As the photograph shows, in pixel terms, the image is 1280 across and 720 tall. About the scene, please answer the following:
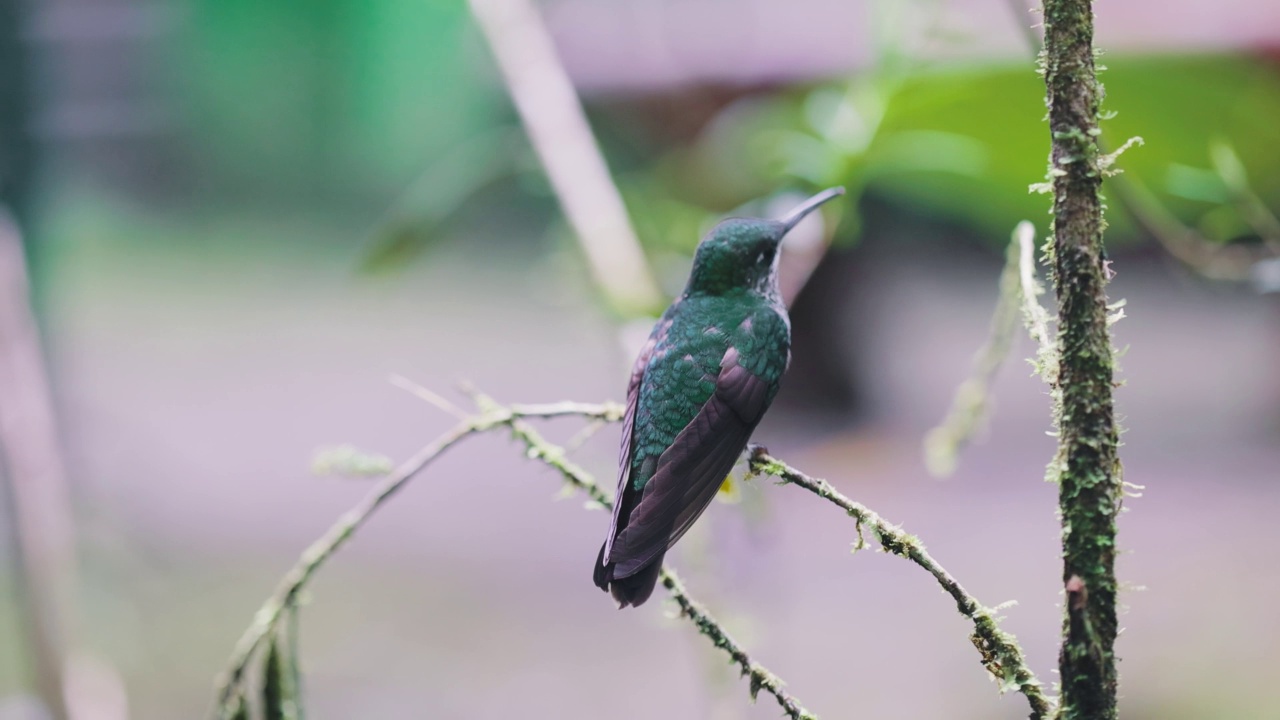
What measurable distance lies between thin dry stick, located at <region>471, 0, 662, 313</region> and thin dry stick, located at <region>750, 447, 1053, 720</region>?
975 mm

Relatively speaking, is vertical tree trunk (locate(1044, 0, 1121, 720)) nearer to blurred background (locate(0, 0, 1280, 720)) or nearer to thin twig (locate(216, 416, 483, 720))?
thin twig (locate(216, 416, 483, 720))

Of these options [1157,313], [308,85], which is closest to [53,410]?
[308,85]

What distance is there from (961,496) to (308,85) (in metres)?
3.43

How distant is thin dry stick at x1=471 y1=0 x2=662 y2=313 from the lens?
5.51 ft

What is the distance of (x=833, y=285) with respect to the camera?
12.8 feet

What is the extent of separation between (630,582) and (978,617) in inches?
8.9

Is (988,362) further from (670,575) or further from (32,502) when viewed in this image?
(32,502)

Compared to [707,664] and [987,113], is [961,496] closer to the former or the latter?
[987,113]

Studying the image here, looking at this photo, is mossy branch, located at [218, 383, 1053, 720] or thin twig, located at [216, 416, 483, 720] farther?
thin twig, located at [216, 416, 483, 720]

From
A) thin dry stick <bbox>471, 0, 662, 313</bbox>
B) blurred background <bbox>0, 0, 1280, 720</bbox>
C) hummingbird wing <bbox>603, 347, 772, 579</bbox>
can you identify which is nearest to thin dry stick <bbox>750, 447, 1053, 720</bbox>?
hummingbird wing <bbox>603, 347, 772, 579</bbox>

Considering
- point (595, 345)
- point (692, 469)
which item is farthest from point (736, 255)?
point (595, 345)

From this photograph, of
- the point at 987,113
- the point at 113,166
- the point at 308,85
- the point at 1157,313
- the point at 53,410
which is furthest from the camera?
the point at 1157,313

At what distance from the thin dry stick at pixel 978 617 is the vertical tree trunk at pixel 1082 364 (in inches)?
2.2

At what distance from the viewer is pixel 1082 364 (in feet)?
1.83
